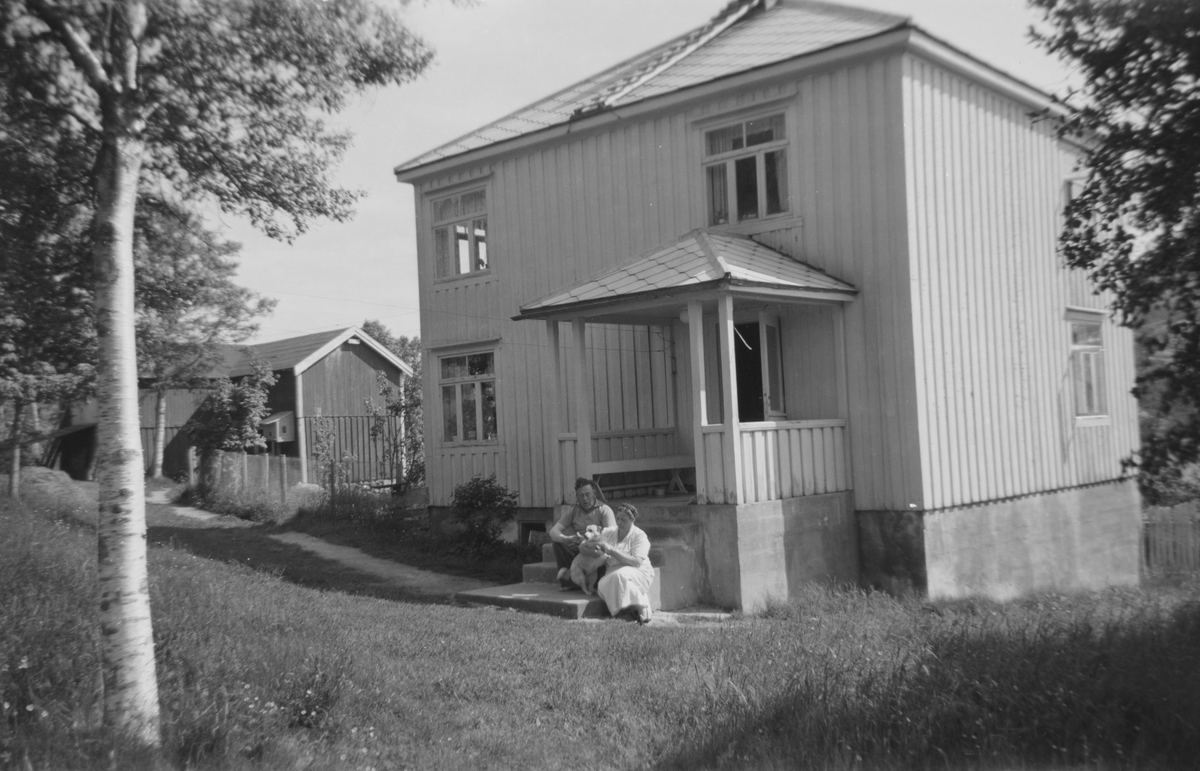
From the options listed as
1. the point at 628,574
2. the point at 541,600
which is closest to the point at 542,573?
the point at 541,600

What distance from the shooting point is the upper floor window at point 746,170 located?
14492mm

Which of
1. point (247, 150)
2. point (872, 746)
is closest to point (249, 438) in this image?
point (247, 150)

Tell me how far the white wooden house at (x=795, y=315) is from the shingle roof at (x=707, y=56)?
0.26ft

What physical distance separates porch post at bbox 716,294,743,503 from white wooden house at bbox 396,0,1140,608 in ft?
0.11

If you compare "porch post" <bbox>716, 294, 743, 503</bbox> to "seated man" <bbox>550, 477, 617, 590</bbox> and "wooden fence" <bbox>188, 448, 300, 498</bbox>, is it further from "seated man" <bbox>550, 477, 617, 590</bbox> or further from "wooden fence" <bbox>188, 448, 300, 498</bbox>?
"wooden fence" <bbox>188, 448, 300, 498</bbox>

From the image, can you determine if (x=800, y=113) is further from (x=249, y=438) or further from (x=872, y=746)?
(x=249, y=438)

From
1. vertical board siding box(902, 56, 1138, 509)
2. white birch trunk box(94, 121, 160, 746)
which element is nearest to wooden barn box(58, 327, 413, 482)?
vertical board siding box(902, 56, 1138, 509)

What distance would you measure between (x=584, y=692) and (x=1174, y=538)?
665 inches

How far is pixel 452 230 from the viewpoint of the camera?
18109 mm

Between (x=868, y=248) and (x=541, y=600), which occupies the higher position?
(x=868, y=248)

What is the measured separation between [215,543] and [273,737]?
999cm

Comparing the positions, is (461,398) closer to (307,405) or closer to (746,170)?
(746,170)

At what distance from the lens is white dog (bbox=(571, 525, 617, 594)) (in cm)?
1192

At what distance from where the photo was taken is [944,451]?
1366 cm
